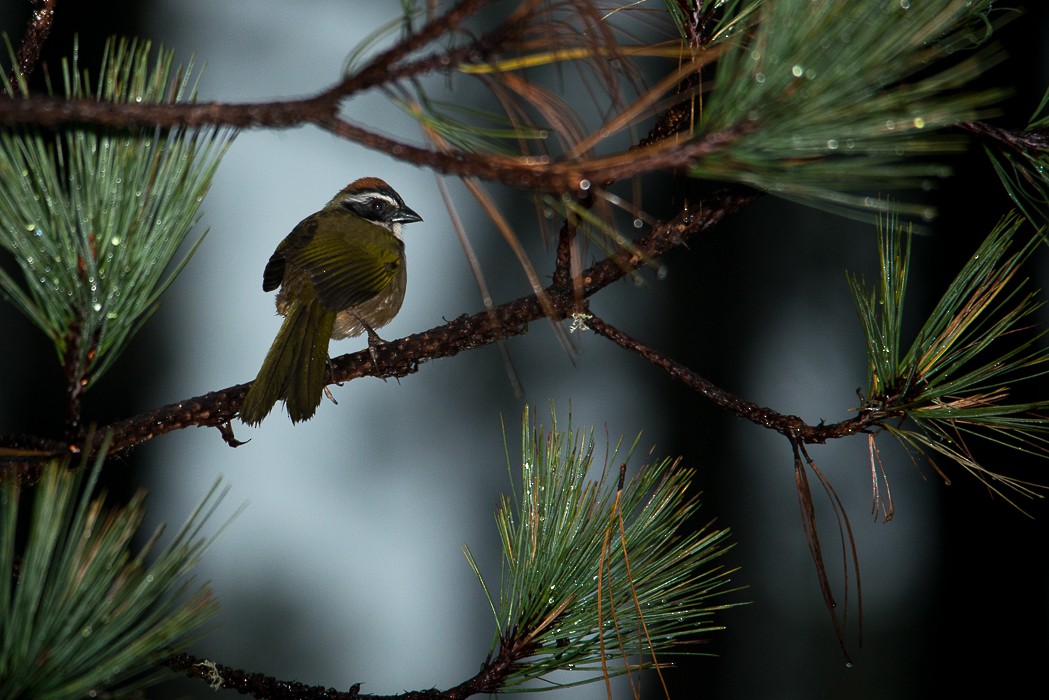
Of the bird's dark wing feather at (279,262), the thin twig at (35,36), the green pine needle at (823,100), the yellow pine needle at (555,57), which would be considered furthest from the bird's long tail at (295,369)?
the green pine needle at (823,100)

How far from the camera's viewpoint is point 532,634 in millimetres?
1594

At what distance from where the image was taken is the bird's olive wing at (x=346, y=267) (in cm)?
279

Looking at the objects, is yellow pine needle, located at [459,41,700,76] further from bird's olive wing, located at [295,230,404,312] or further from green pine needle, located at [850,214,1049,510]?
bird's olive wing, located at [295,230,404,312]

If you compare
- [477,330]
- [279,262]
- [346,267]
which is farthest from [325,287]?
[477,330]

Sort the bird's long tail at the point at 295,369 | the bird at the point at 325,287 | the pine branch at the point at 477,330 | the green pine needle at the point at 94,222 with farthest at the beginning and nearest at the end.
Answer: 1. the bird at the point at 325,287
2. the bird's long tail at the point at 295,369
3. the pine branch at the point at 477,330
4. the green pine needle at the point at 94,222

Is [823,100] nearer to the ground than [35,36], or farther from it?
nearer to the ground

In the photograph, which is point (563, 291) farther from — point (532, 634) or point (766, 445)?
point (766, 445)

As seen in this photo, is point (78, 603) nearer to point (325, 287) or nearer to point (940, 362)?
point (940, 362)

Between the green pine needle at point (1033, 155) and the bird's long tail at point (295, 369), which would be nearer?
the green pine needle at point (1033, 155)

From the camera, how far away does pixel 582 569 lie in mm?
A: 1634

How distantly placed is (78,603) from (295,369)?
1.31 m

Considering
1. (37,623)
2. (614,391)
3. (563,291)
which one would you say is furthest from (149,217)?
(614,391)

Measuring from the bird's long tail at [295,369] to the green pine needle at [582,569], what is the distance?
65 centimetres

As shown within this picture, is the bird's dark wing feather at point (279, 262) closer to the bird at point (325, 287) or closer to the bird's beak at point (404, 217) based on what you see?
the bird at point (325, 287)
